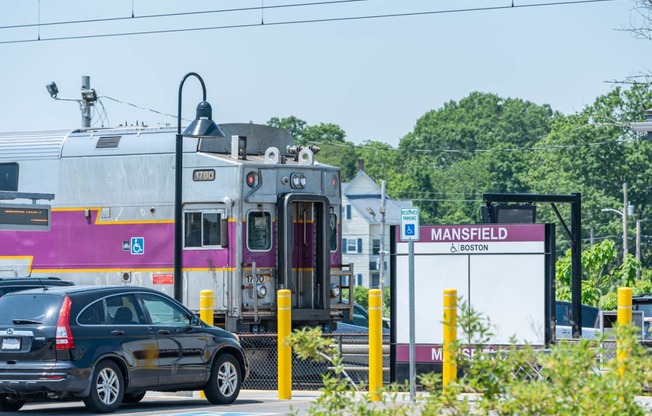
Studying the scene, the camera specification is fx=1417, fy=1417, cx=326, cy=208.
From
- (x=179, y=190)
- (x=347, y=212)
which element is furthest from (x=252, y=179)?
(x=347, y=212)

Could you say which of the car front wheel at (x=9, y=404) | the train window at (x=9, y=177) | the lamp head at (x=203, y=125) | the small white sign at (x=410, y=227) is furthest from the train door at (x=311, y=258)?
the car front wheel at (x=9, y=404)

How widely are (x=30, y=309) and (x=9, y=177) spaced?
1035cm

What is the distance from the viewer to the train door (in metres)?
25.3

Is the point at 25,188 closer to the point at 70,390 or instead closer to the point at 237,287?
the point at 237,287

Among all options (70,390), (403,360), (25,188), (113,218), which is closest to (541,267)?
(403,360)

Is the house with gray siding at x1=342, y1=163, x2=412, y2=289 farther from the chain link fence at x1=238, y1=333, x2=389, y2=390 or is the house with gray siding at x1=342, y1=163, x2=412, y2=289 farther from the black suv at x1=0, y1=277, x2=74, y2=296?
the black suv at x1=0, y1=277, x2=74, y2=296

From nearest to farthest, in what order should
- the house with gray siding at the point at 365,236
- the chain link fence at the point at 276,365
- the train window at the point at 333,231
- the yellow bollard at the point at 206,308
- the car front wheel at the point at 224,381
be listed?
the car front wheel at the point at 224,381
the yellow bollard at the point at 206,308
the chain link fence at the point at 276,365
the train window at the point at 333,231
the house with gray siding at the point at 365,236

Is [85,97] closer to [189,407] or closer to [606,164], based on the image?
[189,407]

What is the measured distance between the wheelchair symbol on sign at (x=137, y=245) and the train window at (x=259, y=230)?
201 centimetres

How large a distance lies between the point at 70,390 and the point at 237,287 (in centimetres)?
816

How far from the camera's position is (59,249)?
2602cm

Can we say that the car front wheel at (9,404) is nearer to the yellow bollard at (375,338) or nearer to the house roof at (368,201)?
the yellow bollard at (375,338)

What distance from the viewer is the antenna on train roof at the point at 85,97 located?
37391 mm

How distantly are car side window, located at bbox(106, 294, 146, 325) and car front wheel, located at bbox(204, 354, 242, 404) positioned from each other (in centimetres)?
146
